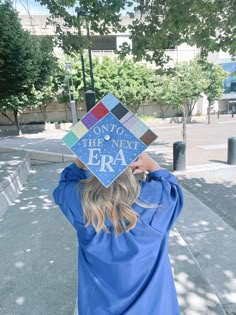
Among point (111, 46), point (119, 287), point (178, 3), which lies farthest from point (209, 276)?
point (111, 46)

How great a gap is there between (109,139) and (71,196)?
36 centimetres

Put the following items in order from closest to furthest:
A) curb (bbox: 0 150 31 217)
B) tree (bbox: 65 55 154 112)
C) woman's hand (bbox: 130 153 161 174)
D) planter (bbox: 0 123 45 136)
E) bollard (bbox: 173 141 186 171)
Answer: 1. woman's hand (bbox: 130 153 161 174)
2. curb (bbox: 0 150 31 217)
3. bollard (bbox: 173 141 186 171)
4. tree (bbox: 65 55 154 112)
5. planter (bbox: 0 123 45 136)

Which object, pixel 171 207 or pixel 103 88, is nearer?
pixel 171 207

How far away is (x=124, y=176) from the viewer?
132 cm

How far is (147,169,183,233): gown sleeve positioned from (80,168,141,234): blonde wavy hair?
0.11 metres

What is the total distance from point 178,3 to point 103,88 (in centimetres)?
2020

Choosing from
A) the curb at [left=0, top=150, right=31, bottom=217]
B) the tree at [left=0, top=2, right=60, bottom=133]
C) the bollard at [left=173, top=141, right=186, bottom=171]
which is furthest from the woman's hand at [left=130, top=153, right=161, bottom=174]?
the tree at [left=0, top=2, right=60, bottom=133]

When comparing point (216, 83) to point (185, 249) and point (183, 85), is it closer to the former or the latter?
point (183, 85)

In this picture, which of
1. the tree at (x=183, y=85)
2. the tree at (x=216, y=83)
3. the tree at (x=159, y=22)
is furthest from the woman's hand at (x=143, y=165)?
the tree at (x=216, y=83)

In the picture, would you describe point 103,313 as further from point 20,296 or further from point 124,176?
point 20,296

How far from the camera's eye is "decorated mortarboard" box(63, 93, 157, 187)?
4.26 feet

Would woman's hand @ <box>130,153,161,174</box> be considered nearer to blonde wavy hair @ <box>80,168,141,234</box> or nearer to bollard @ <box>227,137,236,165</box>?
blonde wavy hair @ <box>80,168,141,234</box>

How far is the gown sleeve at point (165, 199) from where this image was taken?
52.0 inches

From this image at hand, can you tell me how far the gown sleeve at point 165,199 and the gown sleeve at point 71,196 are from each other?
377 millimetres
